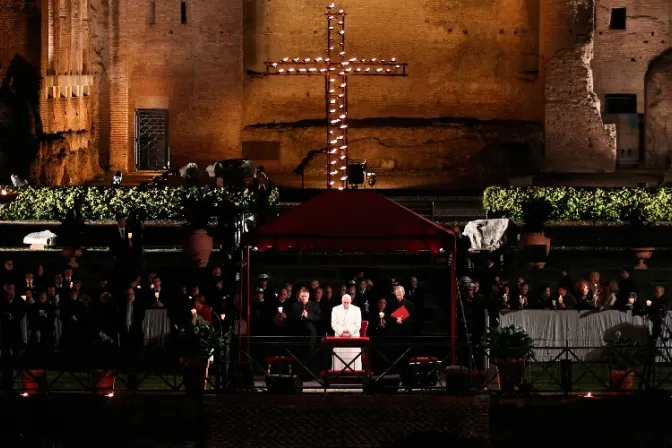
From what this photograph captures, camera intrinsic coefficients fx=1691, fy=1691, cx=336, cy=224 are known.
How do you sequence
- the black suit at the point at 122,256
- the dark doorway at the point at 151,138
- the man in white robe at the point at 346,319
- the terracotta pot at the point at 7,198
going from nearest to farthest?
the man in white robe at the point at 346,319
the black suit at the point at 122,256
the terracotta pot at the point at 7,198
the dark doorway at the point at 151,138

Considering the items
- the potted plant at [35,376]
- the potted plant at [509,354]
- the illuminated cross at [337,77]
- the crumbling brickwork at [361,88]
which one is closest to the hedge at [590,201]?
the illuminated cross at [337,77]

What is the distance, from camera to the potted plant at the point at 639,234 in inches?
1207

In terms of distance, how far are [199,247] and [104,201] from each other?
492 cm

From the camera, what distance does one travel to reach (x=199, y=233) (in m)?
30.1

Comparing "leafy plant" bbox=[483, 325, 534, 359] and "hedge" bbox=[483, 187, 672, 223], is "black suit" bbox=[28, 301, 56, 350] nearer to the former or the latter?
"leafy plant" bbox=[483, 325, 534, 359]

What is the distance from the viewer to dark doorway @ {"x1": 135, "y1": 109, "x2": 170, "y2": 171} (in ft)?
128

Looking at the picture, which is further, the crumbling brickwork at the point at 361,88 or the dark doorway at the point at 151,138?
the dark doorway at the point at 151,138

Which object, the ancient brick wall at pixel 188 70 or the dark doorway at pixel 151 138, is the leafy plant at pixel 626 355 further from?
the dark doorway at pixel 151 138

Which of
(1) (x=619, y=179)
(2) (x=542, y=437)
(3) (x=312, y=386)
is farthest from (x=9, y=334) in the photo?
(1) (x=619, y=179)

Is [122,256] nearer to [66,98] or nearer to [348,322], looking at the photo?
[348,322]

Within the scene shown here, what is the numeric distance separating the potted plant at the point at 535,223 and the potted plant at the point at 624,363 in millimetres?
8697

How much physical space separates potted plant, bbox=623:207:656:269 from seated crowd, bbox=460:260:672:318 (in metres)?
3.70

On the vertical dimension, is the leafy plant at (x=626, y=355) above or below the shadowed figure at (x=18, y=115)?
below

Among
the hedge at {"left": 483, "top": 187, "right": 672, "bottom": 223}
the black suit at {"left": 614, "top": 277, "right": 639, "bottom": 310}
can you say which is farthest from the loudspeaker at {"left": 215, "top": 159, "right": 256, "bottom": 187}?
the black suit at {"left": 614, "top": 277, "right": 639, "bottom": 310}
